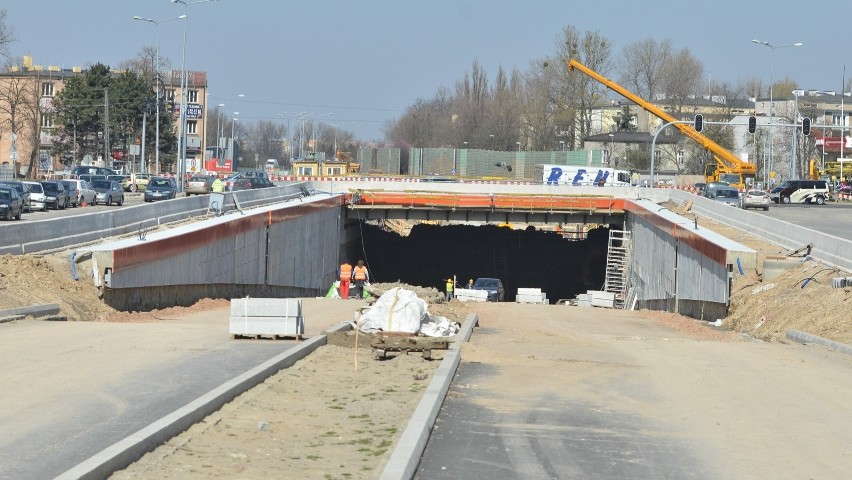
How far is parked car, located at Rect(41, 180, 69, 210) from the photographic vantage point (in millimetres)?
57734

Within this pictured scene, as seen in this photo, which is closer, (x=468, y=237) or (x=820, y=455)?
(x=820, y=455)

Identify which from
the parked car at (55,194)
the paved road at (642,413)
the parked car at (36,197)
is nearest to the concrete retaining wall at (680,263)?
the paved road at (642,413)

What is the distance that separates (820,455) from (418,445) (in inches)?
163

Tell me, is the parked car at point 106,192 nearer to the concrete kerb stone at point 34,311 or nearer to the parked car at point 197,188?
the parked car at point 197,188

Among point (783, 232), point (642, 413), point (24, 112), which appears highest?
point (24, 112)

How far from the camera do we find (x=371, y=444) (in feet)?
36.9

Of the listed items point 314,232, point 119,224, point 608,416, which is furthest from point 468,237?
point 608,416

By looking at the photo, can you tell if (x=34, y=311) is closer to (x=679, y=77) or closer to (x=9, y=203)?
(x=9, y=203)

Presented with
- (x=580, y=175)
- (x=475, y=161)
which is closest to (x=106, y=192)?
(x=580, y=175)

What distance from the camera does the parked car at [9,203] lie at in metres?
46.8

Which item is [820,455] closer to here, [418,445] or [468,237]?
[418,445]

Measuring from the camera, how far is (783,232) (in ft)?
129

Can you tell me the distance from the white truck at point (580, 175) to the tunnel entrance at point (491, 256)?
35.2 ft

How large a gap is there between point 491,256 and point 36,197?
35.7 metres
